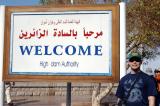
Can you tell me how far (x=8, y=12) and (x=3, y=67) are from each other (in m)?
0.86

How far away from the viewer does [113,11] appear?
7.41 meters

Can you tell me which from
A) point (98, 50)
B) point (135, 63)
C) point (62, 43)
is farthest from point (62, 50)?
point (135, 63)

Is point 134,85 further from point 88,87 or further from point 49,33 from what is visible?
point 88,87

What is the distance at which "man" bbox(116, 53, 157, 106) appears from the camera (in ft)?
21.1

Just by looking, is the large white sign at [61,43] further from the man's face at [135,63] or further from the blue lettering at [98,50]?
the man's face at [135,63]

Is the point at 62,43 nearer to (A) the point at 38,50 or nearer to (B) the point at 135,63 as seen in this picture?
(A) the point at 38,50

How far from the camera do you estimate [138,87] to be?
6.45 meters

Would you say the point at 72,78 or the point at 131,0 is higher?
the point at 131,0

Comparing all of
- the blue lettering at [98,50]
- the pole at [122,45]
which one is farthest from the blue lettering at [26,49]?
A: the pole at [122,45]

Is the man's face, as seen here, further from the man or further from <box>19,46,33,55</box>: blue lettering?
<box>19,46,33,55</box>: blue lettering

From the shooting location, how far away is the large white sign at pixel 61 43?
7402mm

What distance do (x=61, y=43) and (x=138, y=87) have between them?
1.61m

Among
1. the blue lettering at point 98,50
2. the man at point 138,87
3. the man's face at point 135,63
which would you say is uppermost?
the blue lettering at point 98,50

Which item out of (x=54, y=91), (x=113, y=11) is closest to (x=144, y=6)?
(x=113, y=11)
